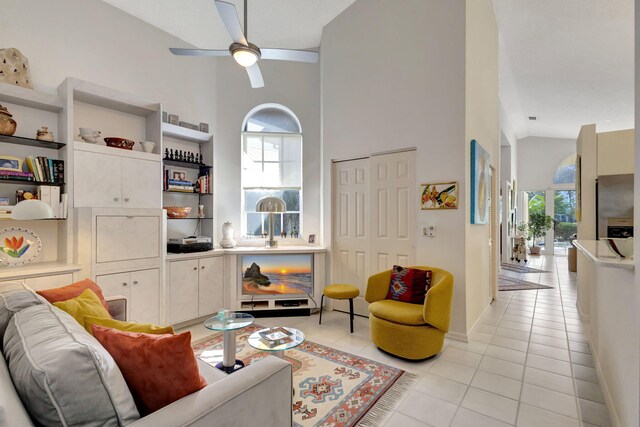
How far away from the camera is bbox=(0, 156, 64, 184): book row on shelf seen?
278 cm

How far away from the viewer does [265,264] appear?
13.7 ft

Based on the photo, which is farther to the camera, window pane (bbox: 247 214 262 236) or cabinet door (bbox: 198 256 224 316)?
window pane (bbox: 247 214 262 236)

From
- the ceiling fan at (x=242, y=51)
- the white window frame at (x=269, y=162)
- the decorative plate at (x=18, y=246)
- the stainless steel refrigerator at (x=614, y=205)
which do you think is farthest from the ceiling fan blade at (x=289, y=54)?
the stainless steel refrigerator at (x=614, y=205)

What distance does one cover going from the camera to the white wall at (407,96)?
3328 millimetres

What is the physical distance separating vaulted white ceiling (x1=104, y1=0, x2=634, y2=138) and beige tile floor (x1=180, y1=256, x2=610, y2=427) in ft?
13.1

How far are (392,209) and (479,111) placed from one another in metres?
1.65

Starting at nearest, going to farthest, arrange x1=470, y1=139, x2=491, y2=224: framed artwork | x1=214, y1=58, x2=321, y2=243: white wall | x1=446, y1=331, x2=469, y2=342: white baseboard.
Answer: x1=446, y1=331, x2=469, y2=342: white baseboard < x1=470, y1=139, x2=491, y2=224: framed artwork < x1=214, y1=58, x2=321, y2=243: white wall

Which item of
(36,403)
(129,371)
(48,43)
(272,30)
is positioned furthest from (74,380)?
(272,30)

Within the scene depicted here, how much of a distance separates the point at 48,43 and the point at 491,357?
17.9 ft

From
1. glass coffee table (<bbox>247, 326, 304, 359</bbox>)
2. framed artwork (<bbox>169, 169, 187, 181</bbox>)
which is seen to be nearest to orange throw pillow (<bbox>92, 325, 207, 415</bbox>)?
glass coffee table (<bbox>247, 326, 304, 359</bbox>)

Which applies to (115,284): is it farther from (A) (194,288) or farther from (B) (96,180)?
(B) (96,180)

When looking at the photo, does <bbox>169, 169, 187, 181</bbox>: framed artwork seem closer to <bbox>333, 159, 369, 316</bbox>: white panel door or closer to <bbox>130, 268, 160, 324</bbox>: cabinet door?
<bbox>130, 268, 160, 324</bbox>: cabinet door

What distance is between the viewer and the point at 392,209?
152 inches

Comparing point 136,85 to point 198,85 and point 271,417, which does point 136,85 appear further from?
point 271,417
